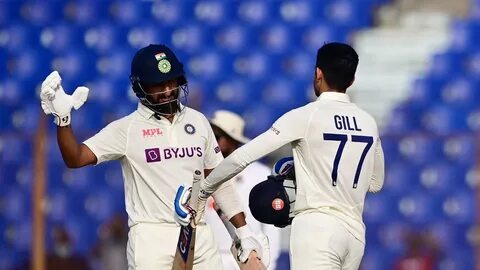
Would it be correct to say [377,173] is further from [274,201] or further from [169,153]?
[169,153]

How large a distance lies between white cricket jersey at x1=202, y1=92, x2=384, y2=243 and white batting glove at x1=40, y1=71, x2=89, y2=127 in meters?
0.72

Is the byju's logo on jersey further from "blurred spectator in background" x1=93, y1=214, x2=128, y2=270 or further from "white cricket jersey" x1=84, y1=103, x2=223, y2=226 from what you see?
"blurred spectator in background" x1=93, y1=214, x2=128, y2=270

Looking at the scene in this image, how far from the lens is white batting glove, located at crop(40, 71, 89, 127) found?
5.54 m

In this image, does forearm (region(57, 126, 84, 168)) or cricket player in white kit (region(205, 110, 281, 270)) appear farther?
cricket player in white kit (region(205, 110, 281, 270))

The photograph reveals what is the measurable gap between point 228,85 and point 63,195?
2.59m

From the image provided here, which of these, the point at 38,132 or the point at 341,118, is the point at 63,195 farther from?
the point at 341,118

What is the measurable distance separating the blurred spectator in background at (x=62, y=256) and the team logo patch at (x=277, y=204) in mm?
5941

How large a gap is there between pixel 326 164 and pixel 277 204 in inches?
12.8

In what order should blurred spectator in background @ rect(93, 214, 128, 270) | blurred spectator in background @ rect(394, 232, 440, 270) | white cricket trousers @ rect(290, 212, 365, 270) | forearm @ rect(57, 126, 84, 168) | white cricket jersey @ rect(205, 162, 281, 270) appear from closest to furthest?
white cricket trousers @ rect(290, 212, 365, 270)
forearm @ rect(57, 126, 84, 168)
white cricket jersey @ rect(205, 162, 281, 270)
blurred spectator in background @ rect(394, 232, 440, 270)
blurred spectator in background @ rect(93, 214, 128, 270)

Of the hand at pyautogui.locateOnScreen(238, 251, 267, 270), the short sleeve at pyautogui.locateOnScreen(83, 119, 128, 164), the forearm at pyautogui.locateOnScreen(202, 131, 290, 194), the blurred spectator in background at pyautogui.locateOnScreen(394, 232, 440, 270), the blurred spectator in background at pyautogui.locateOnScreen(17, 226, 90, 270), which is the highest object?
the short sleeve at pyautogui.locateOnScreen(83, 119, 128, 164)

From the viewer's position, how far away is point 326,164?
5.57m

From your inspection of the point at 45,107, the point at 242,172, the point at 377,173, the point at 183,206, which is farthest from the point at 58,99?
the point at 242,172

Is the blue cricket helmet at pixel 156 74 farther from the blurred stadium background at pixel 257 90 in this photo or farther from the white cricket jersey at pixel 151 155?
the blurred stadium background at pixel 257 90

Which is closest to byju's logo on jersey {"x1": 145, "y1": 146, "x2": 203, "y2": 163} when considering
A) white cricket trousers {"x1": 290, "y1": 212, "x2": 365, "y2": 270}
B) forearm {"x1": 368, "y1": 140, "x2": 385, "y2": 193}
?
white cricket trousers {"x1": 290, "y1": 212, "x2": 365, "y2": 270}
